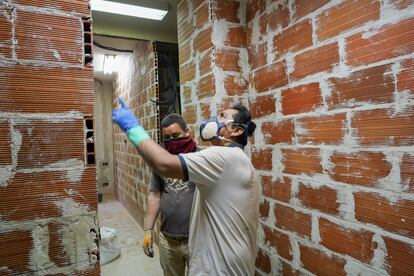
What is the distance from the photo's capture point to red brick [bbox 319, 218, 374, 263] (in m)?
1.37

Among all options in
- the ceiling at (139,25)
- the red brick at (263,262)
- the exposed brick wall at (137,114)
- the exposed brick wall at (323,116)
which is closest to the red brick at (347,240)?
the exposed brick wall at (323,116)

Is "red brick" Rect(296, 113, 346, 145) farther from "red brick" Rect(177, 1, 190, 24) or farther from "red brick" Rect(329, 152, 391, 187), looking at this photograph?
"red brick" Rect(177, 1, 190, 24)

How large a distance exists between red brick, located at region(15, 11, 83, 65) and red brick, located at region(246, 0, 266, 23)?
4.07ft

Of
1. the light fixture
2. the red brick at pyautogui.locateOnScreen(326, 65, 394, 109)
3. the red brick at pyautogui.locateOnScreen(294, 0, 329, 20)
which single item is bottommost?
the red brick at pyautogui.locateOnScreen(326, 65, 394, 109)

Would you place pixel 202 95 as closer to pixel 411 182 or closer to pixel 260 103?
pixel 260 103

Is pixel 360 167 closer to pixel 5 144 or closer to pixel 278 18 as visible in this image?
pixel 278 18

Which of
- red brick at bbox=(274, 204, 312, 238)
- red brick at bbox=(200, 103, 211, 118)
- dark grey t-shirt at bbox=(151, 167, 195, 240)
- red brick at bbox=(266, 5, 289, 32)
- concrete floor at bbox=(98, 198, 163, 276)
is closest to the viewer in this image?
red brick at bbox=(274, 204, 312, 238)

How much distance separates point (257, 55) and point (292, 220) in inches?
47.0

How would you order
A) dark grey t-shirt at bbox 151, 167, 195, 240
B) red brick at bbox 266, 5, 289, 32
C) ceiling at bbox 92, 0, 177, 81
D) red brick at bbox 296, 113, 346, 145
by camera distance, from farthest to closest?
ceiling at bbox 92, 0, 177, 81 → dark grey t-shirt at bbox 151, 167, 195, 240 → red brick at bbox 266, 5, 289, 32 → red brick at bbox 296, 113, 346, 145

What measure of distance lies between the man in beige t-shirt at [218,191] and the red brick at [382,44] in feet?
2.15

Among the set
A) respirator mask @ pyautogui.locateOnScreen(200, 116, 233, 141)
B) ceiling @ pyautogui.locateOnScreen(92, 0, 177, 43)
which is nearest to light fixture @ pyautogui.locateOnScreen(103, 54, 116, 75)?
ceiling @ pyautogui.locateOnScreen(92, 0, 177, 43)

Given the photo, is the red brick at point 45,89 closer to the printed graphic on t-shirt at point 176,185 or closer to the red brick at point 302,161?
the printed graphic on t-shirt at point 176,185

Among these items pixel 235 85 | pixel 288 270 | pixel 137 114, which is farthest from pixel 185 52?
pixel 137 114

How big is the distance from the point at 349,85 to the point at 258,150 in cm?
84
